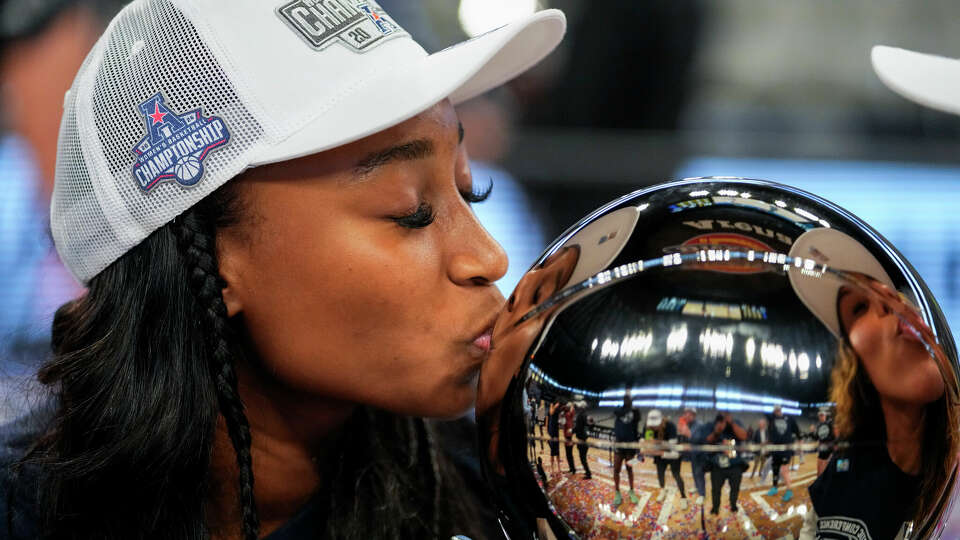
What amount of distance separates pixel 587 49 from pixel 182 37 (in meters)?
2.27

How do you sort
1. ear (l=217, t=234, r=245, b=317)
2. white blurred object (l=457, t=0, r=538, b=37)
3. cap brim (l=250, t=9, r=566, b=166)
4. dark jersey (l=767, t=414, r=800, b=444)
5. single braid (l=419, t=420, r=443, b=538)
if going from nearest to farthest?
1. dark jersey (l=767, t=414, r=800, b=444)
2. cap brim (l=250, t=9, r=566, b=166)
3. ear (l=217, t=234, r=245, b=317)
4. single braid (l=419, t=420, r=443, b=538)
5. white blurred object (l=457, t=0, r=538, b=37)

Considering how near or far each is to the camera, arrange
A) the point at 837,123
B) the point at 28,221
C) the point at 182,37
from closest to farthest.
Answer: the point at 182,37 → the point at 28,221 → the point at 837,123

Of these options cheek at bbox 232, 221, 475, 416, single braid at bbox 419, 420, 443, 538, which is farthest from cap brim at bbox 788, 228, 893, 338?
single braid at bbox 419, 420, 443, 538

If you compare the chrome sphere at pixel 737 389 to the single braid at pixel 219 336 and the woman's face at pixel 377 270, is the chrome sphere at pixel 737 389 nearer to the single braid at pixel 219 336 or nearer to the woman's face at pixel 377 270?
the woman's face at pixel 377 270

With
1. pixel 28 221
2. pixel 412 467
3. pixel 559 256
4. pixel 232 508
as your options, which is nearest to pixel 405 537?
pixel 412 467

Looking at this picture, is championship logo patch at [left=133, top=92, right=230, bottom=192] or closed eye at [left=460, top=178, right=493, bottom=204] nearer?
championship logo patch at [left=133, top=92, right=230, bottom=192]

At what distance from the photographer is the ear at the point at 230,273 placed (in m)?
0.98

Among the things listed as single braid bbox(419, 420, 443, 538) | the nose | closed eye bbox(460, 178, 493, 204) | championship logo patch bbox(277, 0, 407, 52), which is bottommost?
single braid bbox(419, 420, 443, 538)

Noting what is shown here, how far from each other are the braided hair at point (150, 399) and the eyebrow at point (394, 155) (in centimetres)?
13

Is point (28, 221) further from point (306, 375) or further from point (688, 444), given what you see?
point (688, 444)

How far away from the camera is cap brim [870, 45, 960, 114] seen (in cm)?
89

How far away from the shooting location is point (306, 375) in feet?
3.16

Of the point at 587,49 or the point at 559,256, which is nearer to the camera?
the point at 559,256

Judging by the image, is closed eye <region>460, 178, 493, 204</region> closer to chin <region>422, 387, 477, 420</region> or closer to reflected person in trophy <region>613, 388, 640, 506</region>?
chin <region>422, 387, 477, 420</region>
